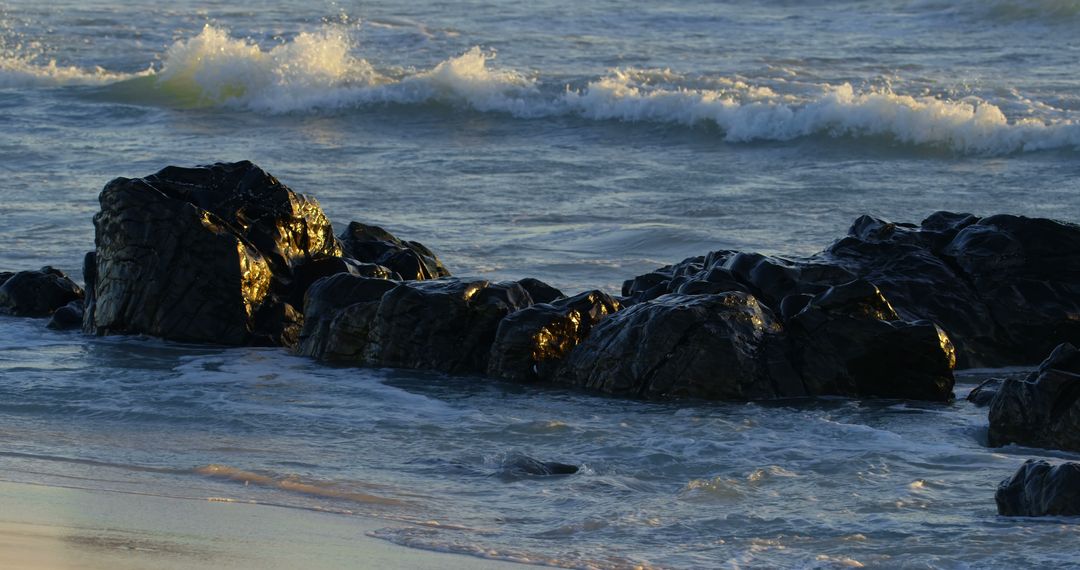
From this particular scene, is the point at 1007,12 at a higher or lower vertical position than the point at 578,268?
higher

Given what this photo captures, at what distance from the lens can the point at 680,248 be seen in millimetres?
12875

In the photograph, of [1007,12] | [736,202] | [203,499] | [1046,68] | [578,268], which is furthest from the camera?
[1007,12]

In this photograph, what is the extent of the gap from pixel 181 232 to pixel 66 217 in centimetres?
515

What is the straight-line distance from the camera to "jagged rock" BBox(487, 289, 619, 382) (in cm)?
820

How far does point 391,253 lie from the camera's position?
33.2 ft

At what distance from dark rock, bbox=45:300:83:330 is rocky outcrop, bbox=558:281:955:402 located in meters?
3.56

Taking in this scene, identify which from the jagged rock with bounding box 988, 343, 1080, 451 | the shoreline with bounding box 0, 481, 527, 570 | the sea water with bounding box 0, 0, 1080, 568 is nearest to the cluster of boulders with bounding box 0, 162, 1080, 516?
the sea water with bounding box 0, 0, 1080, 568

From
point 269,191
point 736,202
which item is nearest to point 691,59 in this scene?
point 736,202

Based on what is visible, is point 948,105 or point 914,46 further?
point 914,46

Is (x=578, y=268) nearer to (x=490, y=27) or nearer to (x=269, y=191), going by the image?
(x=269, y=191)

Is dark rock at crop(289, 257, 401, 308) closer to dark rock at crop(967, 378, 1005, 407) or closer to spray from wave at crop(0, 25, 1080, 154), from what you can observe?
dark rock at crop(967, 378, 1005, 407)

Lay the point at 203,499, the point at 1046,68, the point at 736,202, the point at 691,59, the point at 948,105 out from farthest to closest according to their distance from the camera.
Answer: the point at 691,59
the point at 1046,68
the point at 948,105
the point at 736,202
the point at 203,499

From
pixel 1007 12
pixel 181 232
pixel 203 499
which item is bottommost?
pixel 203 499

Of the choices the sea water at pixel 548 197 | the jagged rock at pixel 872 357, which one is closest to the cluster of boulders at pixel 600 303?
the jagged rock at pixel 872 357
